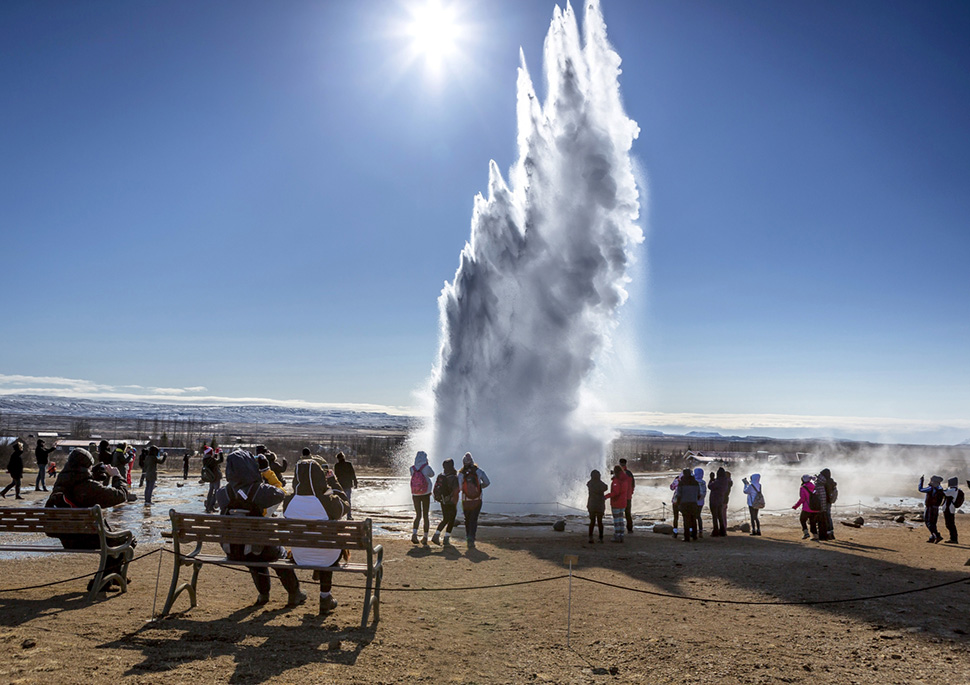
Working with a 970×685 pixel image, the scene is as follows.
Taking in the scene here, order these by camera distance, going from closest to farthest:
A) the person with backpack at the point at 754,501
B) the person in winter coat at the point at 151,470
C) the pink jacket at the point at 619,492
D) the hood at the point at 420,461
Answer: the hood at the point at 420,461 → the pink jacket at the point at 619,492 → the person with backpack at the point at 754,501 → the person in winter coat at the point at 151,470

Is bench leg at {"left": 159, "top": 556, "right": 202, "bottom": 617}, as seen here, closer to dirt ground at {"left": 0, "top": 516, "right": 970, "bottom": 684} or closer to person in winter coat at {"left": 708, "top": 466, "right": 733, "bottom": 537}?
dirt ground at {"left": 0, "top": 516, "right": 970, "bottom": 684}

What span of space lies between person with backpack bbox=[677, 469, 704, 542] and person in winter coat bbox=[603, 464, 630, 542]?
1405 mm

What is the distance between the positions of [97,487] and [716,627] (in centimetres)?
760

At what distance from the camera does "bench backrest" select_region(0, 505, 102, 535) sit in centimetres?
747

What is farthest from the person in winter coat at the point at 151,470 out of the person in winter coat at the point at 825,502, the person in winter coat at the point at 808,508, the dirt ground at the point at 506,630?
the person in winter coat at the point at 825,502

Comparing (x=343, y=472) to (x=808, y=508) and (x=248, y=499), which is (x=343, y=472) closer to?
(x=248, y=499)

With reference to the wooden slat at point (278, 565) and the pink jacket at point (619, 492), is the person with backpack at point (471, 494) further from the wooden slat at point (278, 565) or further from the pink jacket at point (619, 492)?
the wooden slat at point (278, 565)

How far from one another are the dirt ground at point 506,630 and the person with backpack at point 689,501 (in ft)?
12.3

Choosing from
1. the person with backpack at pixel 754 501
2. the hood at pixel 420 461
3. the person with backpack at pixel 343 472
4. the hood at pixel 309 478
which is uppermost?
the hood at pixel 309 478

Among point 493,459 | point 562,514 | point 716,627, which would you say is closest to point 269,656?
point 716,627

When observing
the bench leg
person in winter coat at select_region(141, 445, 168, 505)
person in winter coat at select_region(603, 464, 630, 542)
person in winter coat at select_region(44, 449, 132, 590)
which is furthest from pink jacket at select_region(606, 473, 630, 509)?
person in winter coat at select_region(141, 445, 168, 505)

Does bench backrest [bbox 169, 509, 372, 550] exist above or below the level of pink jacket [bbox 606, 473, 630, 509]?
above

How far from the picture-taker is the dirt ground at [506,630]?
5.56 m

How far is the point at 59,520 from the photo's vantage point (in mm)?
7523
